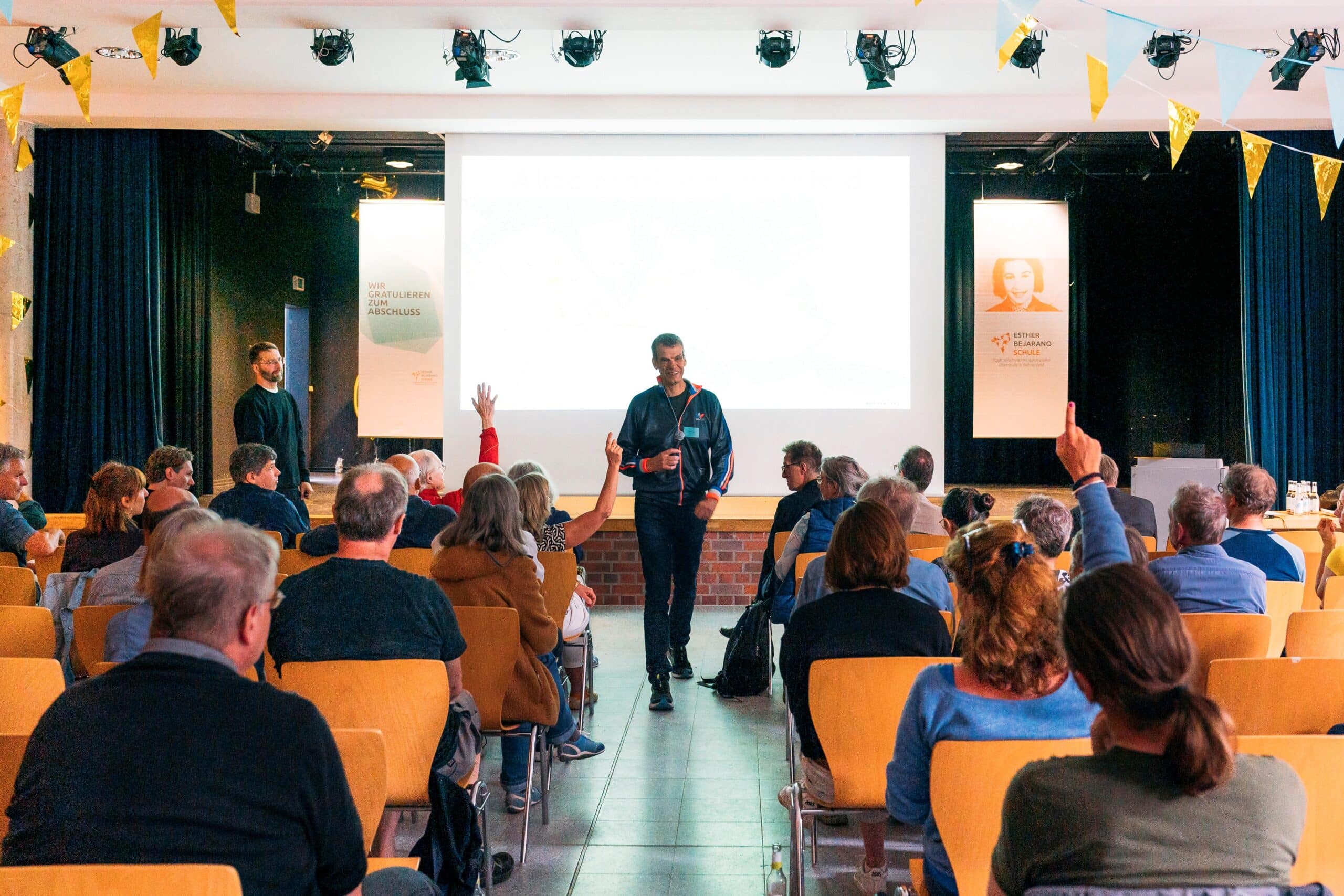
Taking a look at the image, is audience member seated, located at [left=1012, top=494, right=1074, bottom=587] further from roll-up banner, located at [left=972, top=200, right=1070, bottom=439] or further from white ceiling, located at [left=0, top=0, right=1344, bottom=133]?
roll-up banner, located at [left=972, top=200, right=1070, bottom=439]

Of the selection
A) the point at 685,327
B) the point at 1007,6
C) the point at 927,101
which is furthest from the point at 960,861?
the point at 927,101

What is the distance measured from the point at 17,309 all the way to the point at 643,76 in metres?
5.54

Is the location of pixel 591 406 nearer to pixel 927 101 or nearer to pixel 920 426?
pixel 920 426

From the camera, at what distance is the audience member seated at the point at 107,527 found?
380cm

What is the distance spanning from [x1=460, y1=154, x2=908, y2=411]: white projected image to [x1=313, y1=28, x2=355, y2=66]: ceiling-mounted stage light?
204cm

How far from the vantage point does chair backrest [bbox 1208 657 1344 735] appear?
247 cm

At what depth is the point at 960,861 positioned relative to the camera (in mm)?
1882

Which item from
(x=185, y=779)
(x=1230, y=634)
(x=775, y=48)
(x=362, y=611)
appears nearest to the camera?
(x=185, y=779)

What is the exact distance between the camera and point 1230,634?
2.96 meters

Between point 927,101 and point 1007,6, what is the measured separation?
3376 millimetres

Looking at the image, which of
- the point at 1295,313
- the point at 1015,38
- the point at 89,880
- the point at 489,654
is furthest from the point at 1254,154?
the point at 89,880

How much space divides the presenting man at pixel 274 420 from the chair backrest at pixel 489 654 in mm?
3636

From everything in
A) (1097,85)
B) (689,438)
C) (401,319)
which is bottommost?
(689,438)

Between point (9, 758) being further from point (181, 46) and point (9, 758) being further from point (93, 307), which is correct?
point (93, 307)
